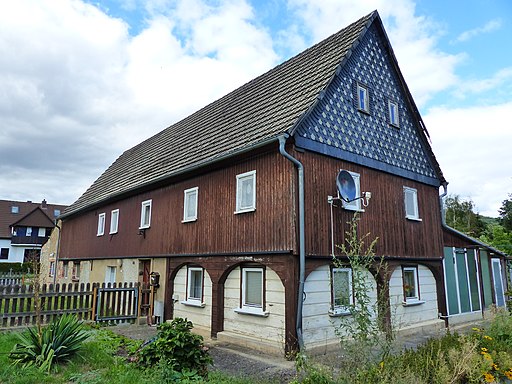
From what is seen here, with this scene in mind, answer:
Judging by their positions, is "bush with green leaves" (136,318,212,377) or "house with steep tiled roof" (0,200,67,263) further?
"house with steep tiled roof" (0,200,67,263)

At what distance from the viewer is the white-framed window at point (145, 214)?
14.9m

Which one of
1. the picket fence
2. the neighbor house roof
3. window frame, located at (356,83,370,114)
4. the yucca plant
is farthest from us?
window frame, located at (356,83,370,114)

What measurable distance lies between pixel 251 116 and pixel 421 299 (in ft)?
26.3

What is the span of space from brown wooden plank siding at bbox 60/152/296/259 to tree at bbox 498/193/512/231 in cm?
3228

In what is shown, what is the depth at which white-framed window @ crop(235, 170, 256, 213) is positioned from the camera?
1024cm

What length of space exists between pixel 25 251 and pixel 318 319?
55179 millimetres

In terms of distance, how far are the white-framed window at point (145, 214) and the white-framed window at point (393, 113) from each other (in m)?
9.23

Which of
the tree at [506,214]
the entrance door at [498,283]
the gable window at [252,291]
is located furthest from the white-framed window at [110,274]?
the tree at [506,214]

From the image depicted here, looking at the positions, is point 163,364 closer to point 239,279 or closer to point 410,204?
point 239,279

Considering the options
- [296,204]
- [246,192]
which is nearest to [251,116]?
[246,192]

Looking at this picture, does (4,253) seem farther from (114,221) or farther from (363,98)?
(363,98)

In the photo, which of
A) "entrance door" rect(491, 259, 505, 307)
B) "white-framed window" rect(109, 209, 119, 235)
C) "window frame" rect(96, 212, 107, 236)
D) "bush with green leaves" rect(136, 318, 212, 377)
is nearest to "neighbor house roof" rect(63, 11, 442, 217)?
"white-framed window" rect(109, 209, 119, 235)

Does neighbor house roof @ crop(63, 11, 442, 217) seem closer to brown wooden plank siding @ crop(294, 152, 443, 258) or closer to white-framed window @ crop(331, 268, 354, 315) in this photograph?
brown wooden plank siding @ crop(294, 152, 443, 258)

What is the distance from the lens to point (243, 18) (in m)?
8.80
